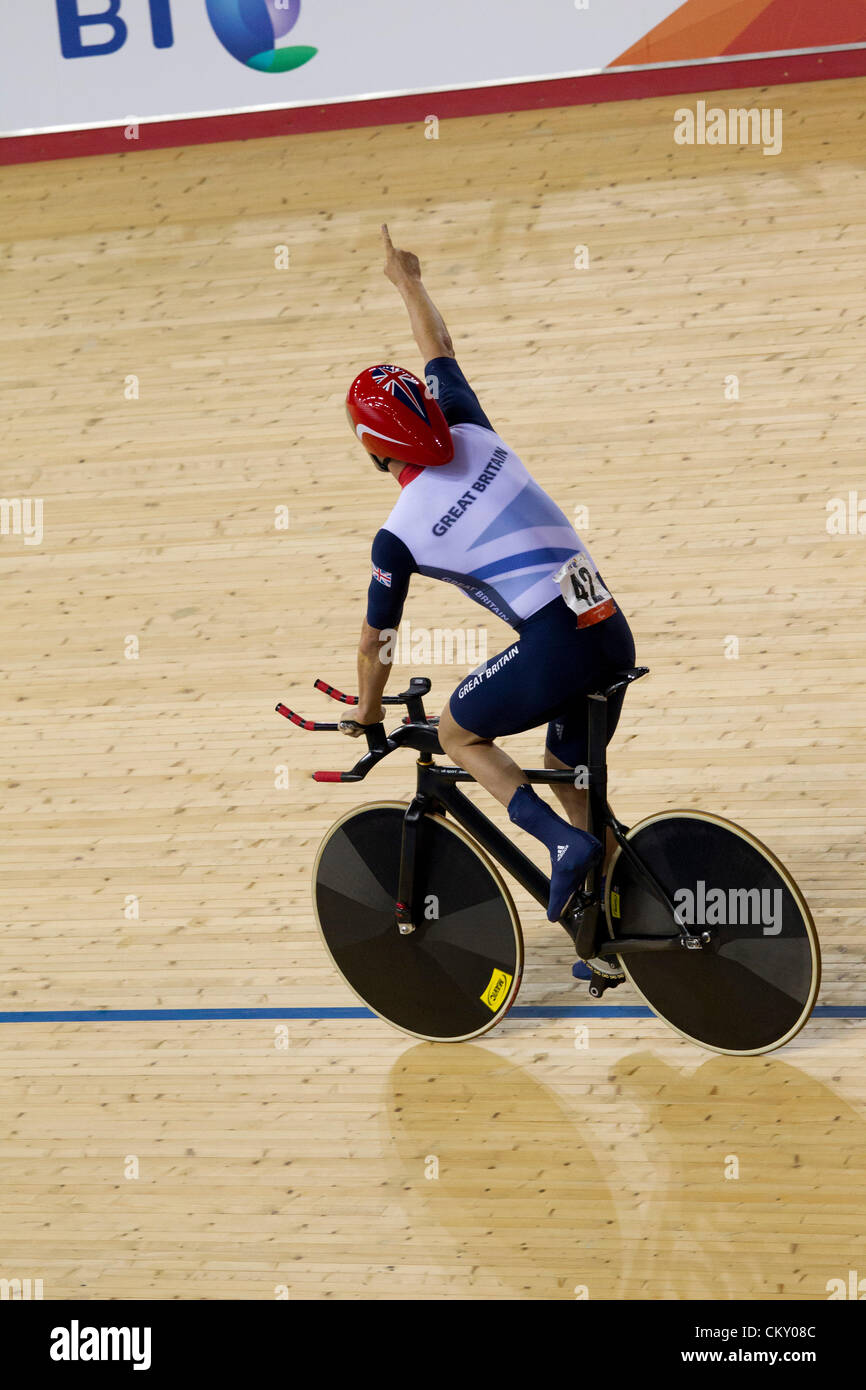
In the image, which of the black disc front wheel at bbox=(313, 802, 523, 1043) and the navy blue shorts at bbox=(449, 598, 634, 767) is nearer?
the navy blue shorts at bbox=(449, 598, 634, 767)

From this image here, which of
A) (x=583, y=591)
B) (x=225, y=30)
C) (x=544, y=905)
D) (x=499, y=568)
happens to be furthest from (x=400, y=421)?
(x=225, y=30)

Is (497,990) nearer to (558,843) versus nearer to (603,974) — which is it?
(603,974)

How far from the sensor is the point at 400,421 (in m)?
2.54

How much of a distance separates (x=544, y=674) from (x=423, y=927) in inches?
30.0

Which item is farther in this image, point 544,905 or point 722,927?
point 544,905

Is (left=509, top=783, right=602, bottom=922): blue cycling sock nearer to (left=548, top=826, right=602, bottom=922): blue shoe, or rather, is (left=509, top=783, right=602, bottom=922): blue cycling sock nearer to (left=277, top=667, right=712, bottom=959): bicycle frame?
(left=548, top=826, right=602, bottom=922): blue shoe

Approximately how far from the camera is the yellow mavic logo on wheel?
2.92m

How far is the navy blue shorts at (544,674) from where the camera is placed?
8.41ft

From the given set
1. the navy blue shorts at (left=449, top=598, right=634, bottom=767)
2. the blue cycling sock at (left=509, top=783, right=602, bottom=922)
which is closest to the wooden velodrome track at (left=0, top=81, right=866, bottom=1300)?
the blue cycling sock at (left=509, top=783, right=602, bottom=922)

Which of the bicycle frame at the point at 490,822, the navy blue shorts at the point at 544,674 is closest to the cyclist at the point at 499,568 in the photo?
the navy blue shorts at the point at 544,674

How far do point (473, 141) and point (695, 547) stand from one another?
2292 mm

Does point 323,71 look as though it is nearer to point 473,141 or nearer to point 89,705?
point 473,141

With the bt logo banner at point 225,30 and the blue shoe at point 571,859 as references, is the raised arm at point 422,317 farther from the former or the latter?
the bt logo banner at point 225,30

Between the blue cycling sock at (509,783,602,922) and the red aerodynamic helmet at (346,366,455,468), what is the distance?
2.43 ft
